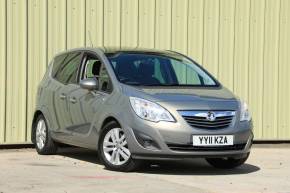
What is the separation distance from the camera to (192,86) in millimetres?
9898

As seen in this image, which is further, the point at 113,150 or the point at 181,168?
the point at 181,168

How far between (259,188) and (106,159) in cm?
210

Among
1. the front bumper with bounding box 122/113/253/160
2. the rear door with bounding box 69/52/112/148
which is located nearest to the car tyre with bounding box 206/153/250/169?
the front bumper with bounding box 122/113/253/160

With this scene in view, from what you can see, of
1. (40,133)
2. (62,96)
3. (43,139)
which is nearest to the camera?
(62,96)

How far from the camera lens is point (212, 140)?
903 cm

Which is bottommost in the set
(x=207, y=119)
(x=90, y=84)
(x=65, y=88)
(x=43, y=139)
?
(x=43, y=139)

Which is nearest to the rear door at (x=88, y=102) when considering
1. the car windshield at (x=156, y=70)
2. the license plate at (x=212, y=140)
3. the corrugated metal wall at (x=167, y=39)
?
the car windshield at (x=156, y=70)

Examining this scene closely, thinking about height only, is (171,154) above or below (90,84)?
below

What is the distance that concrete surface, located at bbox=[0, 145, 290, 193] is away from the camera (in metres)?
8.06

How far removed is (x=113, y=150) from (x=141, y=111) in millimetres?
695

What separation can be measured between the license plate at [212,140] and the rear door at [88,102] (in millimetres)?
1396

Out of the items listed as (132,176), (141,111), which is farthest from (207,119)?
(132,176)

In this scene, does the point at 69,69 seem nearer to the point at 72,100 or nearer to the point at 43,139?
the point at 72,100

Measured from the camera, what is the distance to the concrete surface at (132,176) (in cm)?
806
